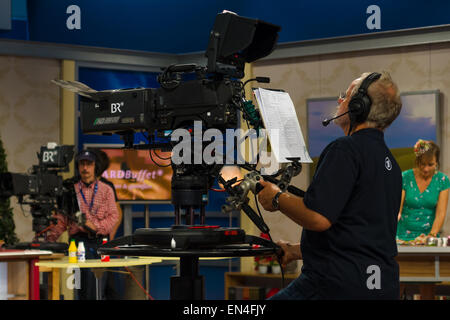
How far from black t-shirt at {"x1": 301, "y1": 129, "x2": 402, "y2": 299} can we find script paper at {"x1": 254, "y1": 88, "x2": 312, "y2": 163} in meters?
0.12

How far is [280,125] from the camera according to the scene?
7.11ft

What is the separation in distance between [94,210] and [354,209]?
3980 millimetres

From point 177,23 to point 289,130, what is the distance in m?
6.60

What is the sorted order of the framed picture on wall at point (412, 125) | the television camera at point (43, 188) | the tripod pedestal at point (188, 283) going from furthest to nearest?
the framed picture on wall at point (412, 125)
the television camera at point (43, 188)
the tripod pedestal at point (188, 283)

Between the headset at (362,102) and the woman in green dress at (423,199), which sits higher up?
the headset at (362,102)

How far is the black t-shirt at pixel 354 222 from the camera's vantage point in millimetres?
2203

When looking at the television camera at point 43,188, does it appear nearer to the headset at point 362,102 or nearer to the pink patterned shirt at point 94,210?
the pink patterned shirt at point 94,210

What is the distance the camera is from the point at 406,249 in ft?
17.2

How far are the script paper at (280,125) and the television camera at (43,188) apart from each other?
383cm

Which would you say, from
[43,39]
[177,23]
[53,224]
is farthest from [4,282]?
[177,23]

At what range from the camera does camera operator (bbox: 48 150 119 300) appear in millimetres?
5672

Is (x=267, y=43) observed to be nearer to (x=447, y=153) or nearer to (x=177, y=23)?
(x=447, y=153)

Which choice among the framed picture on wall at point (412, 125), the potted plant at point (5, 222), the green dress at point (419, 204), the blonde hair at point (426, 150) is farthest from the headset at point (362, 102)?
the framed picture on wall at point (412, 125)

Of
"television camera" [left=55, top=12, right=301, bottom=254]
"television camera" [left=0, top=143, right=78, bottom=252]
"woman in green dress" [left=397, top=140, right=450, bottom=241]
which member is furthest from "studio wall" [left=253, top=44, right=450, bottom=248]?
"television camera" [left=55, top=12, right=301, bottom=254]
